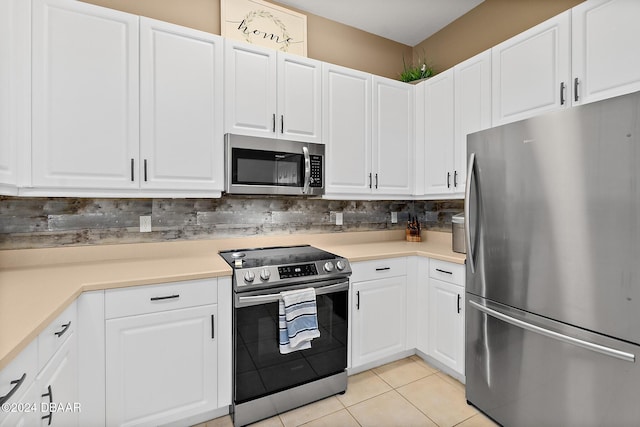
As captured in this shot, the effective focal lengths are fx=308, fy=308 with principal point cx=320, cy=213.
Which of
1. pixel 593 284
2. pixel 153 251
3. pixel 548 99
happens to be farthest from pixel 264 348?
pixel 548 99

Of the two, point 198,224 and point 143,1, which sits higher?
point 143,1

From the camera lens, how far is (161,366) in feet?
5.16

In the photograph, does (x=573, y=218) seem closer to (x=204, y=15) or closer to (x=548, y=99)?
(x=548, y=99)

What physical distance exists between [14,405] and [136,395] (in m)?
0.79

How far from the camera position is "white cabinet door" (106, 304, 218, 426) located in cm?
149

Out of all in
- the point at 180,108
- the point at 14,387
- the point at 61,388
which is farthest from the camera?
the point at 180,108

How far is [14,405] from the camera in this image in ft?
2.76

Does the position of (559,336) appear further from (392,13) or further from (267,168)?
(392,13)

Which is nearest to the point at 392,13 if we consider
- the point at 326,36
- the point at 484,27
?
the point at 326,36

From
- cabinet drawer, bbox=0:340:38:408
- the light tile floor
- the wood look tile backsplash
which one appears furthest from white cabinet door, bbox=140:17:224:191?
the light tile floor

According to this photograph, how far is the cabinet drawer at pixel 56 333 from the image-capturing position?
1.02m

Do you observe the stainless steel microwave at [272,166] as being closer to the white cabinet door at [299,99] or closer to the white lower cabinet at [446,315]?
the white cabinet door at [299,99]

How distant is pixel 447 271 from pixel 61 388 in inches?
84.9

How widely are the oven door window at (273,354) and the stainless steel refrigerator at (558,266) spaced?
0.87 m
